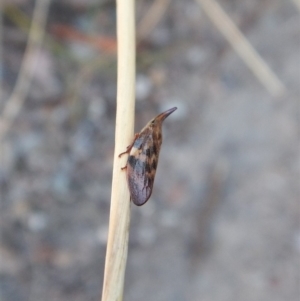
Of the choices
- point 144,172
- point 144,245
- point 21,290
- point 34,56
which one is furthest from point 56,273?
point 144,172

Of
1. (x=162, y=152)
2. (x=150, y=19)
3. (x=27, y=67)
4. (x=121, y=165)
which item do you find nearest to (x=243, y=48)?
(x=150, y=19)

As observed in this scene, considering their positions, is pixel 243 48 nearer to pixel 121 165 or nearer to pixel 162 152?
pixel 162 152

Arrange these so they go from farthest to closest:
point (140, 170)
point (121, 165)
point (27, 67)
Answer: point (27, 67) < point (140, 170) < point (121, 165)

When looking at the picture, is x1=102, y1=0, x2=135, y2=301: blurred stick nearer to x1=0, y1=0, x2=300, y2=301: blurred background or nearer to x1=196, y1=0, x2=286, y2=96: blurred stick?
x1=196, y1=0, x2=286, y2=96: blurred stick

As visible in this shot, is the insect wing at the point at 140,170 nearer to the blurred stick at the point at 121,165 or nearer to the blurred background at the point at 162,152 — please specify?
the blurred stick at the point at 121,165

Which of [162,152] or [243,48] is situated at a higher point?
[243,48]

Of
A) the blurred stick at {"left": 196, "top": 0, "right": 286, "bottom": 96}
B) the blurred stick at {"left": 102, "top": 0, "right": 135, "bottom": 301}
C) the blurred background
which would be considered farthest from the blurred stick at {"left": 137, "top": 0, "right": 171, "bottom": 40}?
the blurred stick at {"left": 102, "top": 0, "right": 135, "bottom": 301}
